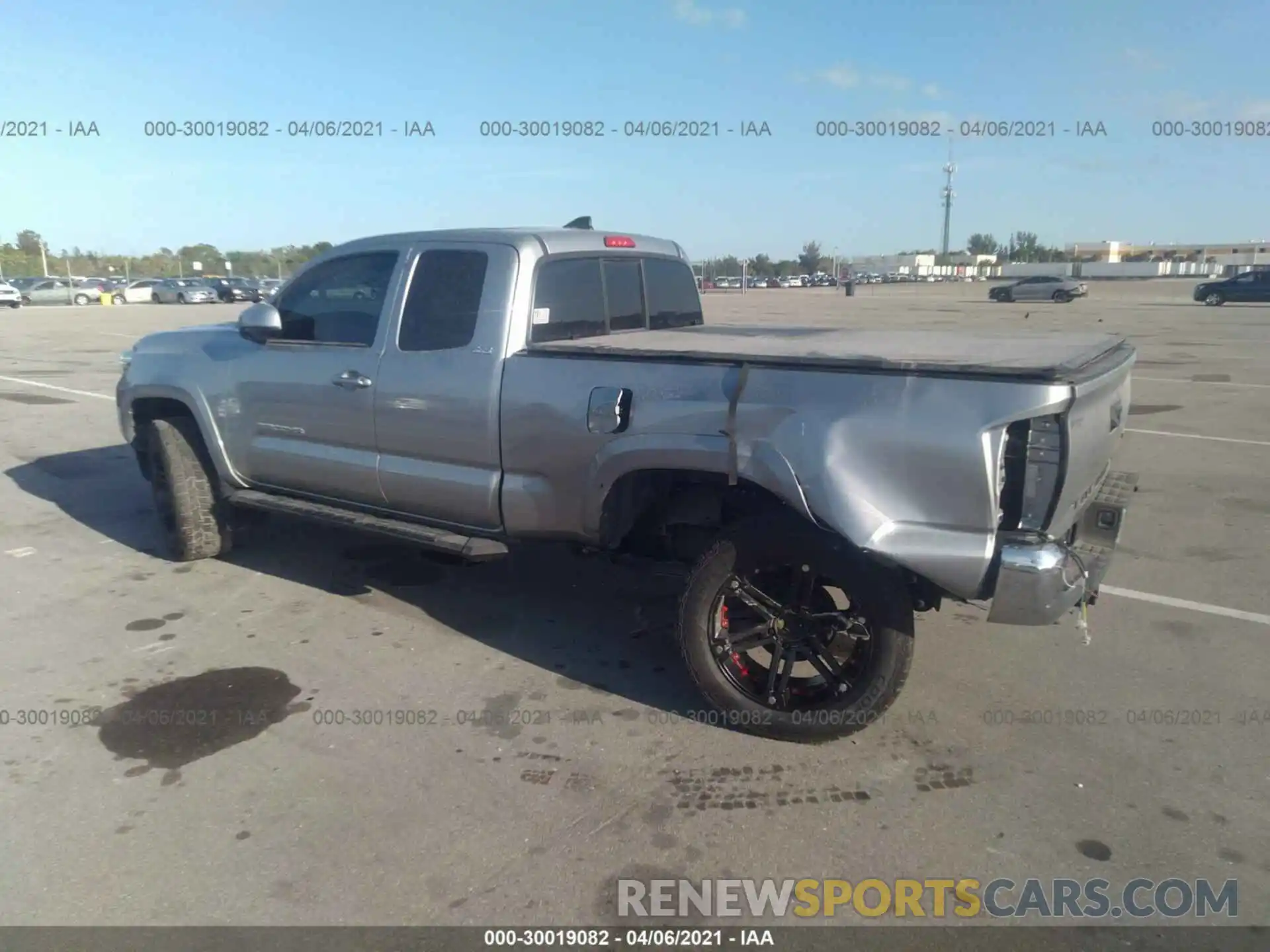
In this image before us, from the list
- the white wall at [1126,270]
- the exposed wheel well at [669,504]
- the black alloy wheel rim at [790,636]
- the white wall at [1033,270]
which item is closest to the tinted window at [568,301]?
the exposed wheel well at [669,504]

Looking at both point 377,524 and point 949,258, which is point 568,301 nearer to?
point 377,524

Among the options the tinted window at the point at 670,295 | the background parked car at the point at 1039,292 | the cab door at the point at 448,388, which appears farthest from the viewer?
the background parked car at the point at 1039,292

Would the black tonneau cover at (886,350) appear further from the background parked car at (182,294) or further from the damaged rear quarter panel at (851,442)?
the background parked car at (182,294)

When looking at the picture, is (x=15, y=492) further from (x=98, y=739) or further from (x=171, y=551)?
(x=98, y=739)

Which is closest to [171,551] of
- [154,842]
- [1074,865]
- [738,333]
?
[154,842]

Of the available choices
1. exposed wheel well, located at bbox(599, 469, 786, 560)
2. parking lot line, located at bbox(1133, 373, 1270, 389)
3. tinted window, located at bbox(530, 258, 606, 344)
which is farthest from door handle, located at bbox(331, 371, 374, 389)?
parking lot line, located at bbox(1133, 373, 1270, 389)

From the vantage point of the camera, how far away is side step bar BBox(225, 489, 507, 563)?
14.3ft

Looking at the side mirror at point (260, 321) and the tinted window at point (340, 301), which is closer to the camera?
the tinted window at point (340, 301)

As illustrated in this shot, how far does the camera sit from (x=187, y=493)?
18.7ft

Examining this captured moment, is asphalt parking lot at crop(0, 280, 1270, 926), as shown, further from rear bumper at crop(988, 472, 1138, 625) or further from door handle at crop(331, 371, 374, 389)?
door handle at crop(331, 371, 374, 389)

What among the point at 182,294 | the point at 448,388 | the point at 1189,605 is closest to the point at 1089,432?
the point at 1189,605

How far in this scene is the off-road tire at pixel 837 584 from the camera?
3.44m

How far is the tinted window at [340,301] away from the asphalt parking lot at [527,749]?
149 cm

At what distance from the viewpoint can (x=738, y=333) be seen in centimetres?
502
